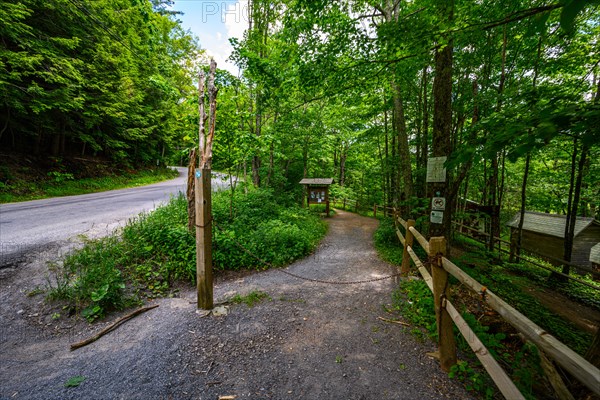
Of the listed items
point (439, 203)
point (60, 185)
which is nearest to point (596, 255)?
point (439, 203)

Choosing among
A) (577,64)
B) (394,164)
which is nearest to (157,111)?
(394,164)

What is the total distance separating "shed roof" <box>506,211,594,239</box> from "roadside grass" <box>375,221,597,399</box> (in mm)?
14180

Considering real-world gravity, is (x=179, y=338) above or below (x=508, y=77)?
below

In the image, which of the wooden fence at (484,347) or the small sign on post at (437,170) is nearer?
the wooden fence at (484,347)

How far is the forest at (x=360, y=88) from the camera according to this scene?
3092 millimetres

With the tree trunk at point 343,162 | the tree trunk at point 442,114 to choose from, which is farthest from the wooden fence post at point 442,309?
the tree trunk at point 343,162

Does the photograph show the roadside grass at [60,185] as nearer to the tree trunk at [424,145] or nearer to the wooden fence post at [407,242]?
the wooden fence post at [407,242]

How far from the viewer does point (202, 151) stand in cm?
539

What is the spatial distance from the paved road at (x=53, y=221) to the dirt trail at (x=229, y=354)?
4.03ft

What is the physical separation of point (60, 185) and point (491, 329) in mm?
17844

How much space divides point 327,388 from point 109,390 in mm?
2191

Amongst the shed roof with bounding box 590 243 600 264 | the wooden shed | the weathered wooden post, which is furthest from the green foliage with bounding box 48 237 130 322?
the shed roof with bounding box 590 243 600 264

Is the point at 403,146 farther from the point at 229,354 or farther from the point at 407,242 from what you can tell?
the point at 229,354

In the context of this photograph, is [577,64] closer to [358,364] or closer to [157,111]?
[358,364]
